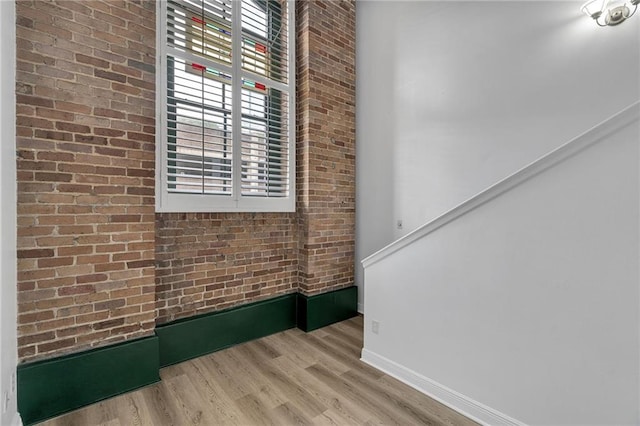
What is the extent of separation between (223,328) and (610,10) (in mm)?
3999

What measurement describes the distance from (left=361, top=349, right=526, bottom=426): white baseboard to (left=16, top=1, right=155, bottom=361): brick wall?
6.23 ft

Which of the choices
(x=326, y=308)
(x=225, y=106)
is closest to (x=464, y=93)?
(x=225, y=106)

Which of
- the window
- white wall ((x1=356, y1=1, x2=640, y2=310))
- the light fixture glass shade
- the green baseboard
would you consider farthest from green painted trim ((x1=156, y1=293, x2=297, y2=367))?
the light fixture glass shade

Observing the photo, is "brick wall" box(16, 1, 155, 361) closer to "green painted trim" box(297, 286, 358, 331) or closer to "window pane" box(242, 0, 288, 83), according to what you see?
"window pane" box(242, 0, 288, 83)

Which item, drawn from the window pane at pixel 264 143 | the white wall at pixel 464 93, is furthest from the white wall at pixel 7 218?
the white wall at pixel 464 93

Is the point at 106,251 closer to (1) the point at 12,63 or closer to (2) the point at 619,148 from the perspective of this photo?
(1) the point at 12,63

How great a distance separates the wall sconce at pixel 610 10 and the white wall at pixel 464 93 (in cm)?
6

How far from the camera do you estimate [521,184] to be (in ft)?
5.44

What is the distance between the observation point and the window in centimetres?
250

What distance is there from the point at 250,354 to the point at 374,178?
93.7 inches

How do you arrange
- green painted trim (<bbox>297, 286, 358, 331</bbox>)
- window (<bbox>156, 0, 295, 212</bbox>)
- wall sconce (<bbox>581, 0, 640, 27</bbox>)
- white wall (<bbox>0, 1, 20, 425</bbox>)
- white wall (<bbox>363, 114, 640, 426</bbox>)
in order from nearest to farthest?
white wall (<bbox>363, 114, 640, 426</bbox>)
white wall (<bbox>0, 1, 20, 425</bbox>)
wall sconce (<bbox>581, 0, 640, 27</bbox>)
window (<bbox>156, 0, 295, 212</bbox>)
green painted trim (<bbox>297, 286, 358, 331</bbox>)

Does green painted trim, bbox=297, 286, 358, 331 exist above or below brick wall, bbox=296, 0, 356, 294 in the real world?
below

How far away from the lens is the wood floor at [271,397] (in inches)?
74.1

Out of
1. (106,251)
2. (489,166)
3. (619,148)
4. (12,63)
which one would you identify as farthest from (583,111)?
(12,63)
